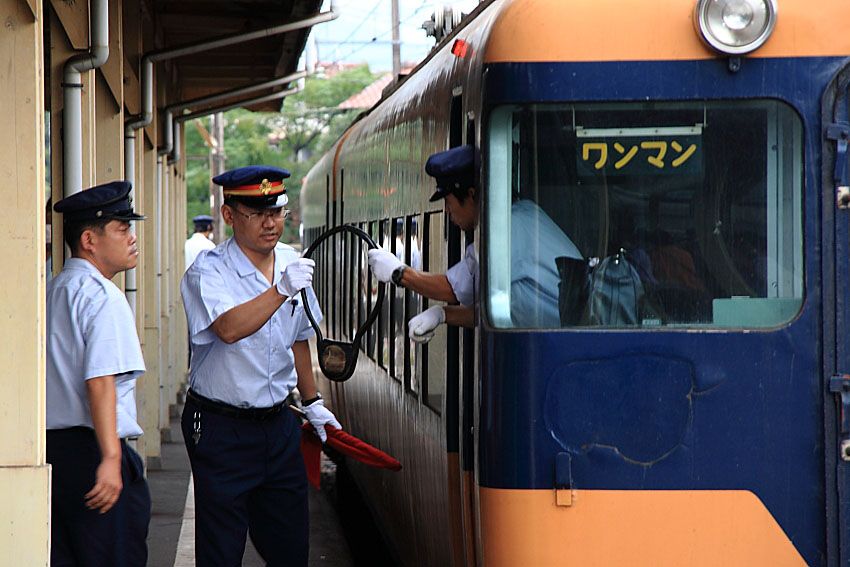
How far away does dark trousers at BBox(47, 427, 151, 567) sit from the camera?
14.8 feet

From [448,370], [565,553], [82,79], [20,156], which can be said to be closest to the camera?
[565,553]

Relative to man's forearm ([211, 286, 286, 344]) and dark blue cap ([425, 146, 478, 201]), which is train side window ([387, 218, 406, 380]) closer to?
man's forearm ([211, 286, 286, 344])

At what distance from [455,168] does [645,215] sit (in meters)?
0.66

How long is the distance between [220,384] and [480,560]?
1366 millimetres

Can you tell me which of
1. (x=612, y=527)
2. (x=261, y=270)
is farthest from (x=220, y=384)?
(x=612, y=527)

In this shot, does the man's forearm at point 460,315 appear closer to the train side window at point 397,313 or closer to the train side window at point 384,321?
the train side window at point 397,313

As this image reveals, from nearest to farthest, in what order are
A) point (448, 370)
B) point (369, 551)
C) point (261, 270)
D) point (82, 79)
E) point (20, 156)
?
point (20, 156) < point (448, 370) < point (261, 270) < point (82, 79) < point (369, 551)

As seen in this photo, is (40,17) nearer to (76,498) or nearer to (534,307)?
(76,498)

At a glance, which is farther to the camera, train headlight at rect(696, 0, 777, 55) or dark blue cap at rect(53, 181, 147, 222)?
dark blue cap at rect(53, 181, 147, 222)

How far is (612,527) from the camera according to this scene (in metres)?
4.06

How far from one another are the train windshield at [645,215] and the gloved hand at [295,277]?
3.02ft

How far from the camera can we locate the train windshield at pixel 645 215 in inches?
161

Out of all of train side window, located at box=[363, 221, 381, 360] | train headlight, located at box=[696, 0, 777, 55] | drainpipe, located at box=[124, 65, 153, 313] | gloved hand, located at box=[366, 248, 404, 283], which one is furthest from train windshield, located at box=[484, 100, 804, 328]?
drainpipe, located at box=[124, 65, 153, 313]

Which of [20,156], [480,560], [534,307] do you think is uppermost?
[20,156]
